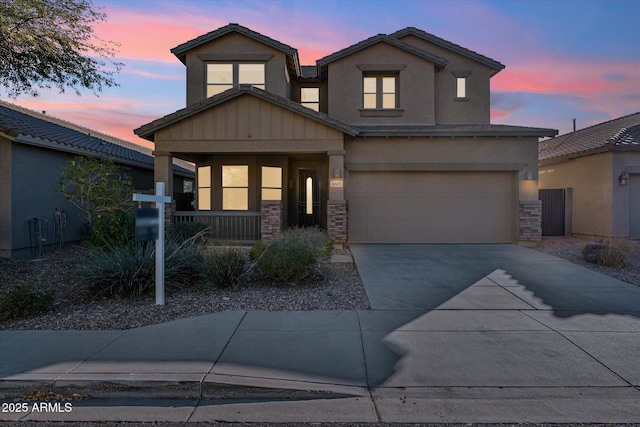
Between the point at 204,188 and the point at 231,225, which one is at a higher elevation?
the point at 204,188

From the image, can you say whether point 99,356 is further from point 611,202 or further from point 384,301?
point 611,202

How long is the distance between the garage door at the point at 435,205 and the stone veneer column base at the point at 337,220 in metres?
1.03

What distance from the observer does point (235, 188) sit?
15.1 meters

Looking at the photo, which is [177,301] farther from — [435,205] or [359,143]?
[435,205]

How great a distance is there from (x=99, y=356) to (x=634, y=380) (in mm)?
5923

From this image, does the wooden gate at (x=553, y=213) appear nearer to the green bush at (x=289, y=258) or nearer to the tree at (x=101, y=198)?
the green bush at (x=289, y=258)

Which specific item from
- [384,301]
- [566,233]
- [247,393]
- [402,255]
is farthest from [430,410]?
[566,233]

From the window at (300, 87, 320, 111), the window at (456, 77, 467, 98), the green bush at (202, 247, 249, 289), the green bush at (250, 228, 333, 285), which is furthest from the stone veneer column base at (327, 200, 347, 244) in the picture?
the window at (456, 77, 467, 98)

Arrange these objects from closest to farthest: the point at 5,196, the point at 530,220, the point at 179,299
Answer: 1. the point at 179,299
2. the point at 5,196
3. the point at 530,220

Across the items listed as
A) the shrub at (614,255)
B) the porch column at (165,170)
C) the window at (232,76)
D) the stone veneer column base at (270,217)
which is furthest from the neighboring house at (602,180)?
the porch column at (165,170)

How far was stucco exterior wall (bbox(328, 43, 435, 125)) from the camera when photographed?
15.2m

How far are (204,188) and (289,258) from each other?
8341mm

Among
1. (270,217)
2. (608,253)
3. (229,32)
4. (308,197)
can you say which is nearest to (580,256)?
(608,253)

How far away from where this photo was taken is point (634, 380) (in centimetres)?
432
